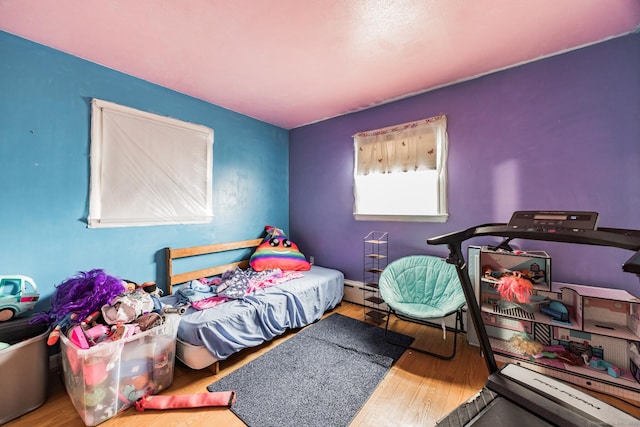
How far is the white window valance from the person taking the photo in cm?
277

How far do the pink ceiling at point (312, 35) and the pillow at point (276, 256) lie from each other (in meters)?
1.85

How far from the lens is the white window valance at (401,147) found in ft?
9.09

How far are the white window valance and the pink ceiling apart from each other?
0.44 metres

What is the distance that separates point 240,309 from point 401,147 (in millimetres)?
2370

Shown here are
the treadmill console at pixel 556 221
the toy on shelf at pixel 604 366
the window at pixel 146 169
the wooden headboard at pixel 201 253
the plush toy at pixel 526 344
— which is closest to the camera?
the treadmill console at pixel 556 221

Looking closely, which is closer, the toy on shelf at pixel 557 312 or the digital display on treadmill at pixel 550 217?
the digital display on treadmill at pixel 550 217

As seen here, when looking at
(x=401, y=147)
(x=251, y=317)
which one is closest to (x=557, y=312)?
(x=401, y=147)

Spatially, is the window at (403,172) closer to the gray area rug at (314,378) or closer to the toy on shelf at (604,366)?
the gray area rug at (314,378)

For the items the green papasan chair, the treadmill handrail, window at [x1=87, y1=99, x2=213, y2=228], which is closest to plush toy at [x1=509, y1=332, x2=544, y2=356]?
the green papasan chair

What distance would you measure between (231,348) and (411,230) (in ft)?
6.96

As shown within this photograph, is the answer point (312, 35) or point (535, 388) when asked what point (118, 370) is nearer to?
point (535, 388)

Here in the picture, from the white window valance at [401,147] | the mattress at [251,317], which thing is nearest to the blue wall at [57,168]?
the mattress at [251,317]

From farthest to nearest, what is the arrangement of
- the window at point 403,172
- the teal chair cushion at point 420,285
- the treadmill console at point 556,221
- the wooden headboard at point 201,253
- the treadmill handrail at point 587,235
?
1. the window at point 403,172
2. the wooden headboard at point 201,253
3. the teal chair cushion at point 420,285
4. the treadmill console at point 556,221
5. the treadmill handrail at point 587,235

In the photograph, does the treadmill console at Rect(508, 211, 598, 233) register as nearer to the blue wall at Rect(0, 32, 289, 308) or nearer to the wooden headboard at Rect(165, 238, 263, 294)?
the wooden headboard at Rect(165, 238, 263, 294)
